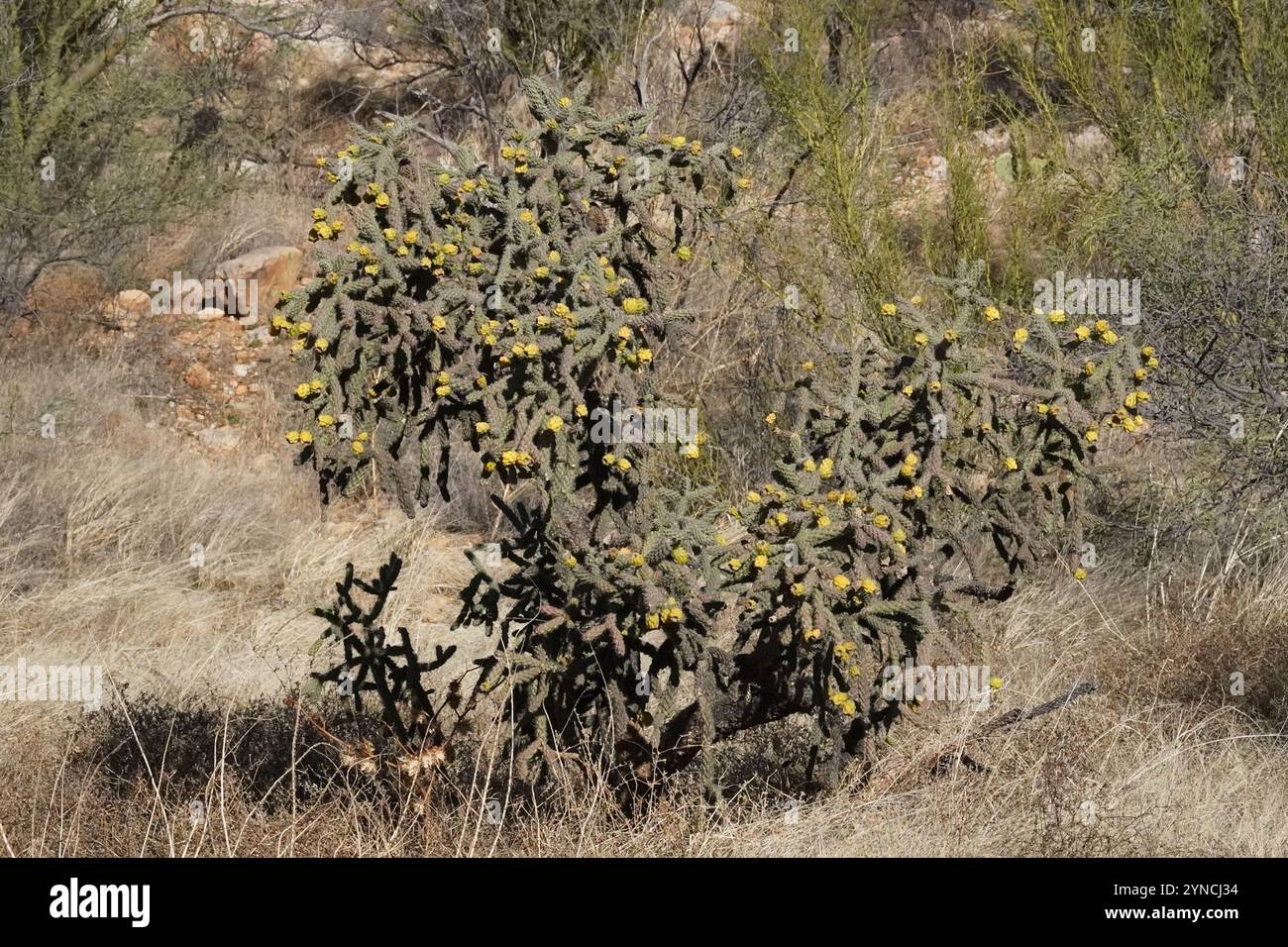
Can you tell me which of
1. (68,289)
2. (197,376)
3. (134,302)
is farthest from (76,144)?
(197,376)

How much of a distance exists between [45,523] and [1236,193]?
5145 mm

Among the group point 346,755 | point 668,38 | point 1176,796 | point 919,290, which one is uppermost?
point 668,38

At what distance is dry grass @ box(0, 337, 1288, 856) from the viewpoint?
3.28 metres

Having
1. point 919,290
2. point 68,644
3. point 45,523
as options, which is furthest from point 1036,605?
point 45,523

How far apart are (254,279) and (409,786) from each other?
7550mm

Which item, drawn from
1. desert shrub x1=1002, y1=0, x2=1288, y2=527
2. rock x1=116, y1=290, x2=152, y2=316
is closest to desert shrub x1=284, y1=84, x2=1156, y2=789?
desert shrub x1=1002, y1=0, x2=1288, y2=527

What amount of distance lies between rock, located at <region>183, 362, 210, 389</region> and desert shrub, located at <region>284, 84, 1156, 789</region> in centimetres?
648

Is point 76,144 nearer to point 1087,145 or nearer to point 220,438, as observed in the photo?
point 220,438

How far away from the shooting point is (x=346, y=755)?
3275 mm

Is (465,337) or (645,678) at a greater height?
(465,337)

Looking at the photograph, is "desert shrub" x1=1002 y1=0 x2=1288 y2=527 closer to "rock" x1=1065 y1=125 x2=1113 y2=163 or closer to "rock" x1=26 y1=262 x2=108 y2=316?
"rock" x1=1065 y1=125 x2=1113 y2=163

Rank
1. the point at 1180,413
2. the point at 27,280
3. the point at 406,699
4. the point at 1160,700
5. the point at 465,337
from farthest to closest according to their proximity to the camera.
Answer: the point at 27,280 < the point at 1180,413 < the point at 1160,700 < the point at 406,699 < the point at 465,337

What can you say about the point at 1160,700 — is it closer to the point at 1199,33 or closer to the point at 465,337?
the point at 465,337

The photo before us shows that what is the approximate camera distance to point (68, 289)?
32.7 feet
